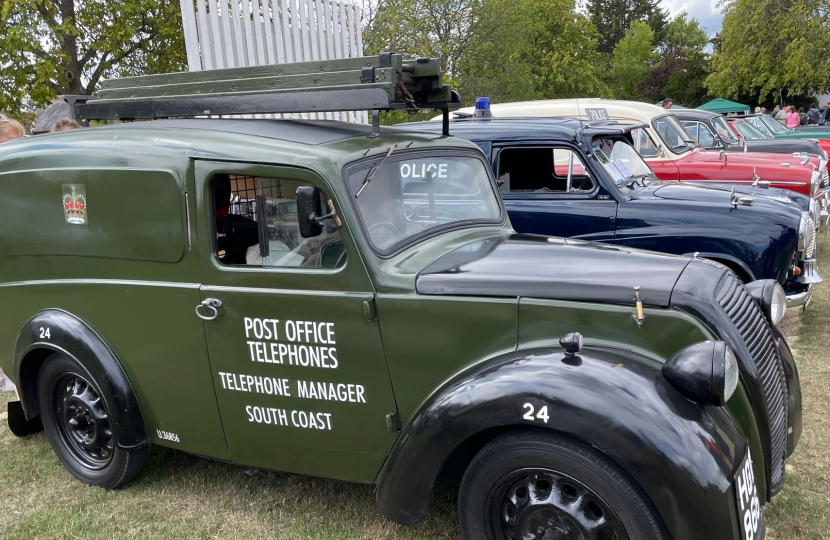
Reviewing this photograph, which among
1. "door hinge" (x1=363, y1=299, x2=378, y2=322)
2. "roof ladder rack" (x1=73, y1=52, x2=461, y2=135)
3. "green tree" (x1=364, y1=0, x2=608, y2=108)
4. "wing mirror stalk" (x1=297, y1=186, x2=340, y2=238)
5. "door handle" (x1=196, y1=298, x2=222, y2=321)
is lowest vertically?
"door handle" (x1=196, y1=298, x2=222, y2=321)

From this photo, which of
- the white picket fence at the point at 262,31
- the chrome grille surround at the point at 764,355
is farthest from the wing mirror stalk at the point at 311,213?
the white picket fence at the point at 262,31

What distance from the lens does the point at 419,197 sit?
3.43 metres

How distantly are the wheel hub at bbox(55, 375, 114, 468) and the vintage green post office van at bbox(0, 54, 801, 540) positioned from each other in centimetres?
2

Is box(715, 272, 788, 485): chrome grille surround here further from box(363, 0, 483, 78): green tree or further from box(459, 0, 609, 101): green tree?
Answer: box(459, 0, 609, 101): green tree

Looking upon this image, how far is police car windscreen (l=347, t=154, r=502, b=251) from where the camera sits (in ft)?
10.2

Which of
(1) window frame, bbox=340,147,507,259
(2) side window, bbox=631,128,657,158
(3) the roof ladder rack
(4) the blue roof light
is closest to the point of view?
(1) window frame, bbox=340,147,507,259

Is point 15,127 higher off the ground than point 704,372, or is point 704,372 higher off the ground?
point 15,127

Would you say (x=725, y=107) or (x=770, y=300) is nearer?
(x=770, y=300)

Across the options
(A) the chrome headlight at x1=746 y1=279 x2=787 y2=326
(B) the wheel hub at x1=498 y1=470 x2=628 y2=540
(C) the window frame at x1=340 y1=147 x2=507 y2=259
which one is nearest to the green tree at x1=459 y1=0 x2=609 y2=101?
(C) the window frame at x1=340 y1=147 x2=507 y2=259

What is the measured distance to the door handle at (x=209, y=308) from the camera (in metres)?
3.24

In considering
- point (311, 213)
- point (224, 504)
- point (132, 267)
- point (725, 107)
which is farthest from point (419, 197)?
point (725, 107)

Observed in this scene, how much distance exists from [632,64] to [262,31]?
4783cm

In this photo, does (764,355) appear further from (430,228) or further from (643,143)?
(643,143)

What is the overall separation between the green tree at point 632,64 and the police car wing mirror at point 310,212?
49.6 meters
